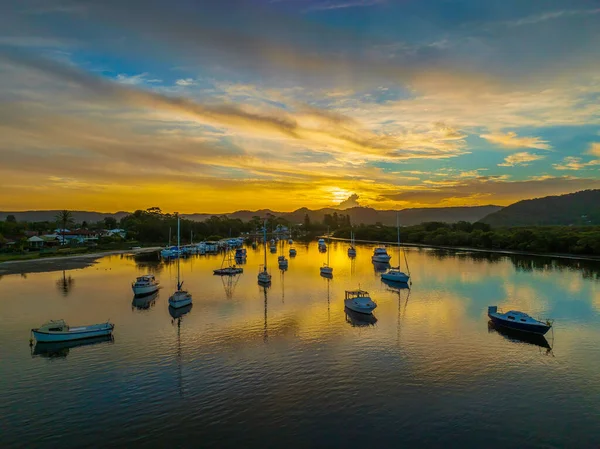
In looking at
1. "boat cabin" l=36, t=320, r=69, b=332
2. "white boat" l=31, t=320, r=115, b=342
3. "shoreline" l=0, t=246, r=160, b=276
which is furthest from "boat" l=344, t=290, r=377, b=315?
"shoreline" l=0, t=246, r=160, b=276

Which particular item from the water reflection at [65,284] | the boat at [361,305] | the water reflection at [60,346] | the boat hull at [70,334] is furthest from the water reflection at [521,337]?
the water reflection at [65,284]

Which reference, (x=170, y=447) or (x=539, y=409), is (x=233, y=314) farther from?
(x=539, y=409)

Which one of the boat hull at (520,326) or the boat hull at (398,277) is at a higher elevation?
the boat hull at (398,277)

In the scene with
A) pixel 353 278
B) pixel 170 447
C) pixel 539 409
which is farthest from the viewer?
pixel 353 278

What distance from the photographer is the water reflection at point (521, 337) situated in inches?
1811

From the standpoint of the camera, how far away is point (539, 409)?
30078mm

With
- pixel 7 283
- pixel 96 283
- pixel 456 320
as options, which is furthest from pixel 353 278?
pixel 7 283

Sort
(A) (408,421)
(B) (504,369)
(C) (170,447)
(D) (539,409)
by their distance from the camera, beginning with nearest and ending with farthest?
1. (C) (170,447)
2. (A) (408,421)
3. (D) (539,409)
4. (B) (504,369)

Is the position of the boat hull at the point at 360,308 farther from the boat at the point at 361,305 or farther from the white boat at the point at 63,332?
the white boat at the point at 63,332

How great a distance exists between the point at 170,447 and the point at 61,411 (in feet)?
33.7

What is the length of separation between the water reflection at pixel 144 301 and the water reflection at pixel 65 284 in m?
14.5

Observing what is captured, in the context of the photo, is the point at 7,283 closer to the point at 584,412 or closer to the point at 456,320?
the point at 456,320

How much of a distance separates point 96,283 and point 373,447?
78.1 m

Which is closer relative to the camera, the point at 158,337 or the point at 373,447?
the point at 373,447
